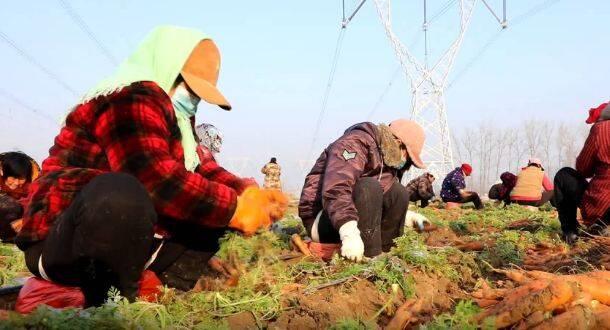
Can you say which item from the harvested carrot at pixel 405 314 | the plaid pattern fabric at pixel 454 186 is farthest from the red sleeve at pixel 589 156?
the plaid pattern fabric at pixel 454 186

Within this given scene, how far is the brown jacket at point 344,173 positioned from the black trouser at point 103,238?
1553mm

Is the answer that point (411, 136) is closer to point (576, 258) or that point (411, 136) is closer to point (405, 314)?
point (576, 258)

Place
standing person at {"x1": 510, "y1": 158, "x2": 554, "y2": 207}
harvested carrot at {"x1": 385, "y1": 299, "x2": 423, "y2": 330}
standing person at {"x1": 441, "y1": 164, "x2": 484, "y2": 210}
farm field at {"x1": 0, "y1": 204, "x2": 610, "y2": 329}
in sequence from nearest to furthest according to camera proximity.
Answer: farm field at {"x1": 0, "y1": 204, "x2": 610, "y2": 329} → harvested carrot at {"x1": 385, "y1": 299, "x2": 423, "y2": 330} → standing person at {"x1": 510, "y1": 158, "x2": 554, "y2": 207} → standing person at {"x1": 441, "y1": 164, "x2": 484, "y2": 210}

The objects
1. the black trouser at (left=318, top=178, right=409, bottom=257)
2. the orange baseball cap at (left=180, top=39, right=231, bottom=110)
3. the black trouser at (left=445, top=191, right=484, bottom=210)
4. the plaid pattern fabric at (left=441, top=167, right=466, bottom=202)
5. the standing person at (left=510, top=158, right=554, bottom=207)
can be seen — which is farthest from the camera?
the plaid pattern fabric at (left=441, top=167, right=466, bottom=202)

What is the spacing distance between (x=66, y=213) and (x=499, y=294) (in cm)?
195

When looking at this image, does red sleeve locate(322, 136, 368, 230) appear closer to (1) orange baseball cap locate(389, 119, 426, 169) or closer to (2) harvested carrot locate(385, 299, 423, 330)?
(1) orange baseball cap locate(389, 119, 426, 169)

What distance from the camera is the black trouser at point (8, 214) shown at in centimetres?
511

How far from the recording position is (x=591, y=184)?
13.9 feet

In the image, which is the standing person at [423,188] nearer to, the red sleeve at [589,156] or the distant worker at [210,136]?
the distant worker at [210,136]

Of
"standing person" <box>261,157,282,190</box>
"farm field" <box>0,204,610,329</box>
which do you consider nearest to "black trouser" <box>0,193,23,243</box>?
"farm field" <box>0,204,610,329</box>

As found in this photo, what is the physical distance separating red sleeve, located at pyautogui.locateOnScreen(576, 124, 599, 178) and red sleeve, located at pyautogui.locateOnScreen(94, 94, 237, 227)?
11.4ft

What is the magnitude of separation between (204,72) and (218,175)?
67 cm

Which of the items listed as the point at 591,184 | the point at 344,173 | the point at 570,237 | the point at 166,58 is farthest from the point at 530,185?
the point at 166,58

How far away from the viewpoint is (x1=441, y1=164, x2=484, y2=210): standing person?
1182cm
